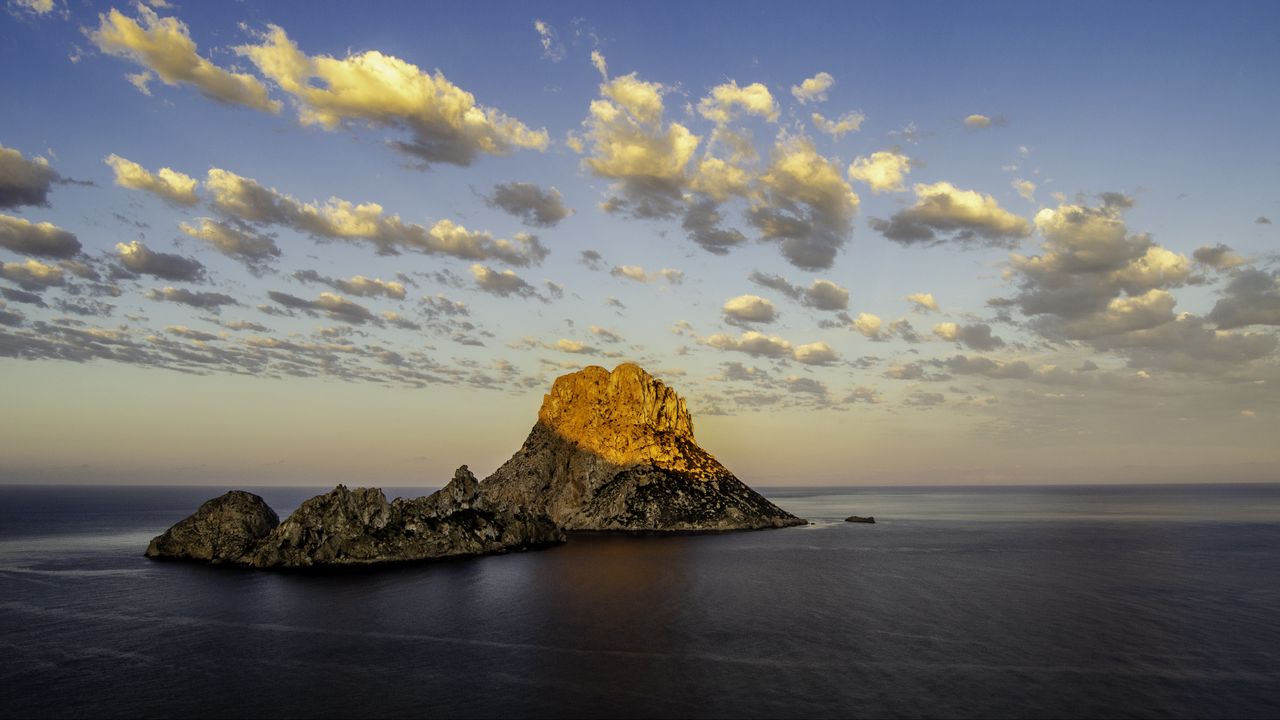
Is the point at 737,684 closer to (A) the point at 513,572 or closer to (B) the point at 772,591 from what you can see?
(B) the point at 772,591

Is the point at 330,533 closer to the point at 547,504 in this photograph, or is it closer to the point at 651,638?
the point at 651,638

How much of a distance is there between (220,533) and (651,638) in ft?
275

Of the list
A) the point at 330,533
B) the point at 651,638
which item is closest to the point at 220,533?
the point at 330,533

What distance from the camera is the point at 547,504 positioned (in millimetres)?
171875

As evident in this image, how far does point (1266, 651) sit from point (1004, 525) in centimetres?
15018

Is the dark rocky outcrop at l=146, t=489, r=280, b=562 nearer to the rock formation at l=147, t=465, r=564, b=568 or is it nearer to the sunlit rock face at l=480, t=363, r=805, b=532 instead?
the rock formation at l=147, t=465, r=564, b=568

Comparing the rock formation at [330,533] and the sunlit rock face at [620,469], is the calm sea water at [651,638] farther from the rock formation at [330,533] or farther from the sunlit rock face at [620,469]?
the sunlit rock face at [620,469]

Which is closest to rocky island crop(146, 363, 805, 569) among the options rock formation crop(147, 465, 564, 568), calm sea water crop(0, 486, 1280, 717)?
rock formation crop(147, 465, 564, 568)

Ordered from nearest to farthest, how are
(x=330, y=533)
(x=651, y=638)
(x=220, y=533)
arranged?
1. (x=651, y=638)
2. (x=330, y=533)
3. (x=220, y=533)

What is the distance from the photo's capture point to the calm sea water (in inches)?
1756

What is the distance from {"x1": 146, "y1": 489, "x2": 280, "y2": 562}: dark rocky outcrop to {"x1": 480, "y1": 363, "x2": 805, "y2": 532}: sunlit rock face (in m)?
66.1

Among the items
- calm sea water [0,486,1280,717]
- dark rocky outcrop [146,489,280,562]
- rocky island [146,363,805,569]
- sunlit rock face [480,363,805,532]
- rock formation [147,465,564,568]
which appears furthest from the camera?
sunlit rock face [480,363,805,532]

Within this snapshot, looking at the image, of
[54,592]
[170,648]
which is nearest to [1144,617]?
[170,648]

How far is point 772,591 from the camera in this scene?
3273 inches
